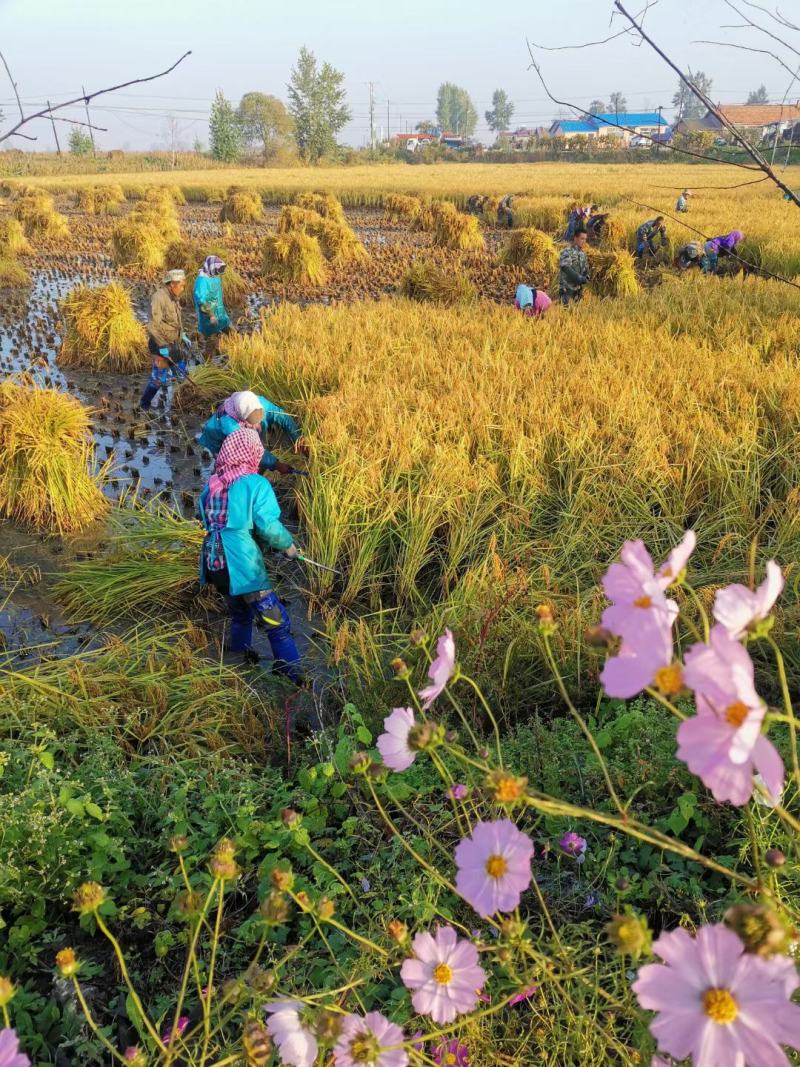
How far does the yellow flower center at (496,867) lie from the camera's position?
0.81 m

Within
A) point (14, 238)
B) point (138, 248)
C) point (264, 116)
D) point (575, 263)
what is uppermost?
point (264, 116)

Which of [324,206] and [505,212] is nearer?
[505,212]

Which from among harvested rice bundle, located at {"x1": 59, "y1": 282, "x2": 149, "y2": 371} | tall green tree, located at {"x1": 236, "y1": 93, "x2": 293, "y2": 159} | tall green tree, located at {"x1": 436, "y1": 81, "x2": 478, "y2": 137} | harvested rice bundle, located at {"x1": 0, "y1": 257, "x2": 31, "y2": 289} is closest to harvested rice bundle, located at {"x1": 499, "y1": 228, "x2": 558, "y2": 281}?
harvested rice bundle, located at {"x1": 59, "y1": 282, "x2": 149, "y2": 371}

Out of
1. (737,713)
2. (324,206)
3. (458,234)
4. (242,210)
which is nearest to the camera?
(737,713)

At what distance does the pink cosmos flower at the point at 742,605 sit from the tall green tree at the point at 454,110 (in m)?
140

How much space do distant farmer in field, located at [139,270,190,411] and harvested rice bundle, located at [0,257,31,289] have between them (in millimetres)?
7415

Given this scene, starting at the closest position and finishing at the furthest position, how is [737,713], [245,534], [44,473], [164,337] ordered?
[737,713]
[245,534]
[44,473]
[164,337]

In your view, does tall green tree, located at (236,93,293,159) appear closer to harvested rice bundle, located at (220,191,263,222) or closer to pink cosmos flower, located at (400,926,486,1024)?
harvested rice bundle, located at (220,191,263,222)

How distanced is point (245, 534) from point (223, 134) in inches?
A: 2679

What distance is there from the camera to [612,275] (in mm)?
10312

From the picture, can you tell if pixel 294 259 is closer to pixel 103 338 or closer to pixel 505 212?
pixel 103 338

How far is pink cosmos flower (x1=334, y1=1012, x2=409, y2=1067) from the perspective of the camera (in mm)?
812

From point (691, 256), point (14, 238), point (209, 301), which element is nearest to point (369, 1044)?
point (209, 301)

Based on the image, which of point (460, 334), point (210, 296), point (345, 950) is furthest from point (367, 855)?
point (210, 296)
